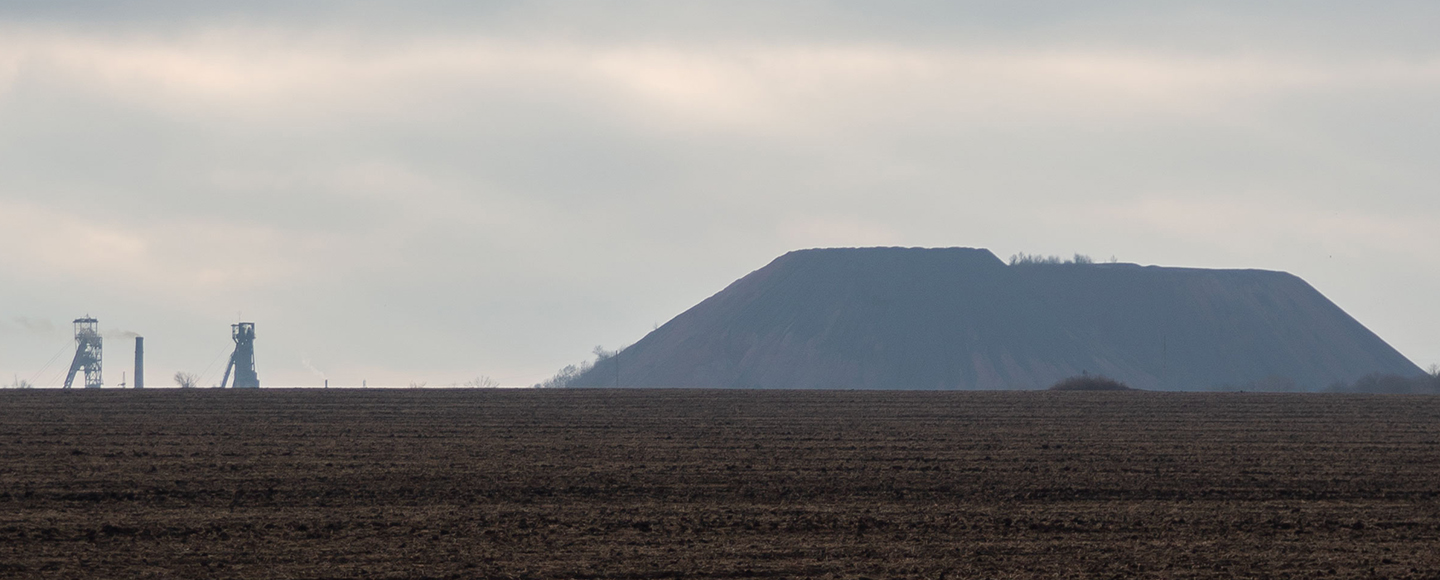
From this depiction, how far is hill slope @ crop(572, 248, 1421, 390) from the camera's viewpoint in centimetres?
13975

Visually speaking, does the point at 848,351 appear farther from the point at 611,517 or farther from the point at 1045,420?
the point at 611,517

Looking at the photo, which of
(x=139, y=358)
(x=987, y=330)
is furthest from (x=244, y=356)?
(x=987, y=330)

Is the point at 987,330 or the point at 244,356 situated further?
the point at 987,330

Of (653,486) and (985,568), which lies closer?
(985,568)

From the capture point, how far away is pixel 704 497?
22219 mm


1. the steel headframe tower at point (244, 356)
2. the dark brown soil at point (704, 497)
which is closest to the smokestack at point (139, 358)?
the steel headframe tower at point (244, 356)

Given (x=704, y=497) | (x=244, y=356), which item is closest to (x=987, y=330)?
(x=244, y=356)

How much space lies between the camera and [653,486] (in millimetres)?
23438

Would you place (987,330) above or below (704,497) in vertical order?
above

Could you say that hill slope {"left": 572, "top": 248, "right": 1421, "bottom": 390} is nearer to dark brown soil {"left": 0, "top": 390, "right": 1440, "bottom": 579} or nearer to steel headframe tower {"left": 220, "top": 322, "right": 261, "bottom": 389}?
steel headframe tower {"left": 220, "top": 322, "right": 261, "bottom": 389}

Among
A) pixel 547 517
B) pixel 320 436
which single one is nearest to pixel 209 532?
pixel 547 517

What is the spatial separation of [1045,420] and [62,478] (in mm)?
26797

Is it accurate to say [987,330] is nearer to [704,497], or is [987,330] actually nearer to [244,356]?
[244,356]

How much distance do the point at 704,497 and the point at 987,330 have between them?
126218mm
